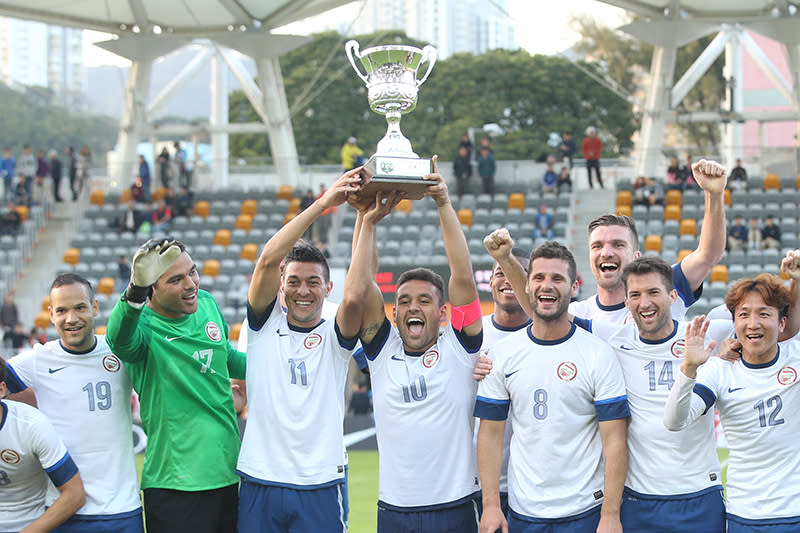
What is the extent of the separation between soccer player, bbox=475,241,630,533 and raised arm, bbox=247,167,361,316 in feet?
2.96

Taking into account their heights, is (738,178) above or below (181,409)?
above

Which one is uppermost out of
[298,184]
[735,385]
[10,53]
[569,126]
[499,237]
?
[10,53]

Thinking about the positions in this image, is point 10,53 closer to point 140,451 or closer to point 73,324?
point 140,451

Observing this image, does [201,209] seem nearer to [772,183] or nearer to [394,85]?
[772,183]

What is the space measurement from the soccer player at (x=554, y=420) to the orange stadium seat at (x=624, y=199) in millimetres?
14556

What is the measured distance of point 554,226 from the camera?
701 inches

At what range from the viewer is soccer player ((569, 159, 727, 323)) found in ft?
15.1

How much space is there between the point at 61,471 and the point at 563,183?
52.0ft

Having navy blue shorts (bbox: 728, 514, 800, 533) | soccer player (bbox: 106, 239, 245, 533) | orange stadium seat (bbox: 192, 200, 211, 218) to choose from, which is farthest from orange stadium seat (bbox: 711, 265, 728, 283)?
soccer player (bbox: 106, 239, 245, 533)

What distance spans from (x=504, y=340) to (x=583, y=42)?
36.7m

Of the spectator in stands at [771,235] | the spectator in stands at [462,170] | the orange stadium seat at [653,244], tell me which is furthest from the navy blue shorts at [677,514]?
the spectator in stands at [462,170]

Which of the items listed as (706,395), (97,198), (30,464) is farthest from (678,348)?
(97,198)

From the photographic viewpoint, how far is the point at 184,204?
2002cm

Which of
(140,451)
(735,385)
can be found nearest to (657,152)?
(140,451)
